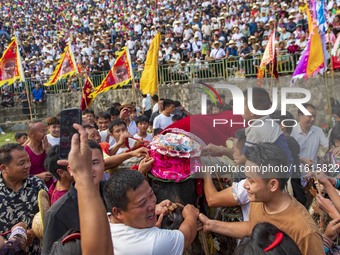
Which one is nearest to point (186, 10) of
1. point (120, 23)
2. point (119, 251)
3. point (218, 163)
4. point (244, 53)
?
A: point (120, 23)

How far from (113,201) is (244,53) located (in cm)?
1464

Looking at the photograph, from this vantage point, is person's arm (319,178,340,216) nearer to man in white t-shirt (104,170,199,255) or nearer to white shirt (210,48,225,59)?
man in white t-shirt (104,170,199,255)

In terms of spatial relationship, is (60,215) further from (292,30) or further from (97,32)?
(97,32)

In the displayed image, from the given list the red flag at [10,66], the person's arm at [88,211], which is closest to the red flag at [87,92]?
the red flag at [10,66]

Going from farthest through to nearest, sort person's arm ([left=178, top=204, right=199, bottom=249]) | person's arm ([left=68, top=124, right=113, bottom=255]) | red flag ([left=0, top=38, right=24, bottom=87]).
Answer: red flag ([left=0, top=38, right=24, bottom=87]) → person's arm ([left=178, top=204, right=199, bottom=249]) → person's arm ([left=68, top=124, right=113, bottom=255])

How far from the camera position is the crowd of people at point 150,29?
17.5 meters

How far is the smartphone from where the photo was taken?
3.04 m

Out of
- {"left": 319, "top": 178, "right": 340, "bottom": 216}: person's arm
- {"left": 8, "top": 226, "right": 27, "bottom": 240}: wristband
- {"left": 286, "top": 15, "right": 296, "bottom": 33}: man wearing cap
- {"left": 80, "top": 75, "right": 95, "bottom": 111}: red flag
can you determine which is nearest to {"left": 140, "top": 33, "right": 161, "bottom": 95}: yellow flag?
{"left": 80, "top": 75, "right": 95, "bottom": 111}: red flag

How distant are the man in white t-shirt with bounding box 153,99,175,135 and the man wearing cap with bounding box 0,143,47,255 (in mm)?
5370

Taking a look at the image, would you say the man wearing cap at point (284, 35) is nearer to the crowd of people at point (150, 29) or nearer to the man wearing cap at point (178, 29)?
the crowd of people at point (150, 29)

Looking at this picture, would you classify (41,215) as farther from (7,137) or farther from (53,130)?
(7,137)

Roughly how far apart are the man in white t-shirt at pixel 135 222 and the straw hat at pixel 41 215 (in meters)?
1.12

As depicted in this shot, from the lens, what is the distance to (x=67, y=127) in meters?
3.04

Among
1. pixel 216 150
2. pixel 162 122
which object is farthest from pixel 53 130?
pixel 216 150
